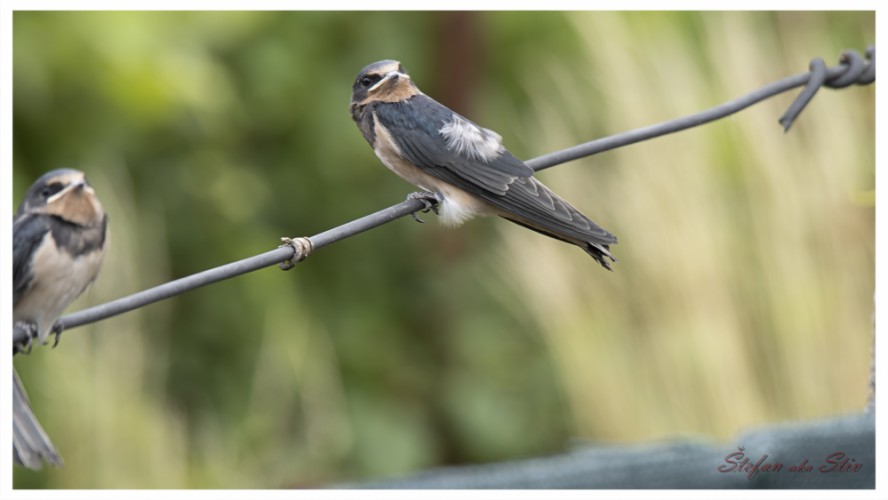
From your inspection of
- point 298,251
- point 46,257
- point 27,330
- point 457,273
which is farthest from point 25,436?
point 457,273

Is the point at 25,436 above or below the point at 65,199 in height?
below

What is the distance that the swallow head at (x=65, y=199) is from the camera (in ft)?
5.72

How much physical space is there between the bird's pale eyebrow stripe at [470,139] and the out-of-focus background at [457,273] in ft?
6.69

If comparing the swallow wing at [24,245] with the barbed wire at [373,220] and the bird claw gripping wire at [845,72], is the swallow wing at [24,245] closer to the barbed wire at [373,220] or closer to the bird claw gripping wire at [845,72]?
the barbed wire at [373,220]

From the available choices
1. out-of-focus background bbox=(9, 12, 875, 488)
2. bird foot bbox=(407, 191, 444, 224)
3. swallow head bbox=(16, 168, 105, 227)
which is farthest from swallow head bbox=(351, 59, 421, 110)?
out-of-focus background bbox=(9, 12, 875, 488)

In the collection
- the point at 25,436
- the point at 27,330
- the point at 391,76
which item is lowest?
the point at 25,436

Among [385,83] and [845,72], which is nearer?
[385,83]

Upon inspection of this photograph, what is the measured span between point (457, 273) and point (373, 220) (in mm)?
2676

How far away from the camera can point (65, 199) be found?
1772mm

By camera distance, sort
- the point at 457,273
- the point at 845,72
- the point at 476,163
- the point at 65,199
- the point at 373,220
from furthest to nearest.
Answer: the point at 457,273 < the point at 845,72 < the point at 65,199 < the point at 476,163 < the point at 373,220

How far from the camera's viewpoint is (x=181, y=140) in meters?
3.74

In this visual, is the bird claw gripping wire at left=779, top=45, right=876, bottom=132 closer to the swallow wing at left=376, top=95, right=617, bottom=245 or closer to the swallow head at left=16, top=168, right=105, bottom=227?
the swallow wing at left=376, top=95, right=617, bottom=245

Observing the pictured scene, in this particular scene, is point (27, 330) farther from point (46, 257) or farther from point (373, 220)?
point (373, 220)

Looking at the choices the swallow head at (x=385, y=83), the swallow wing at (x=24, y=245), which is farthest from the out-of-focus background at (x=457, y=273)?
the swallow head at (x=385, y=83)
